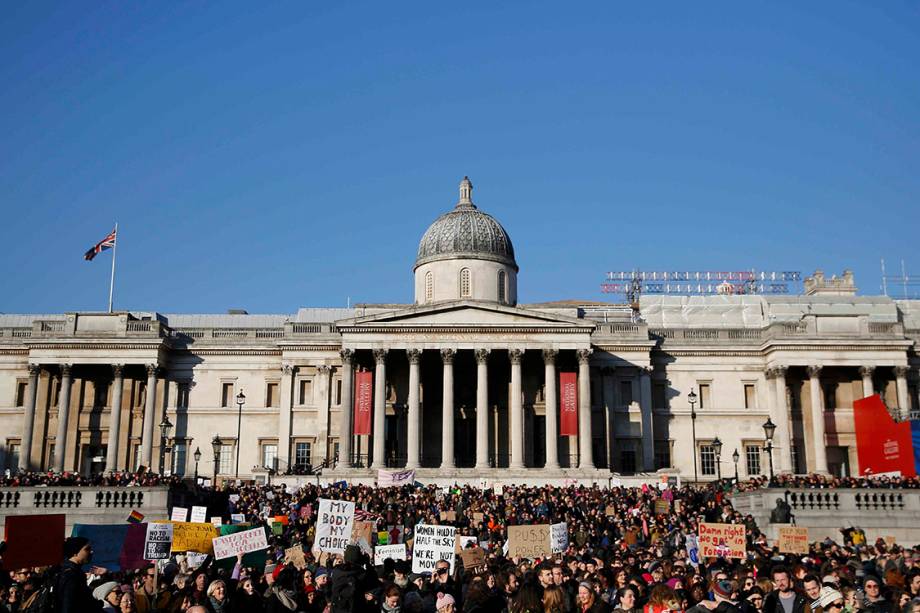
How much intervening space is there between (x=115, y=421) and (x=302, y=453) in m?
11.5

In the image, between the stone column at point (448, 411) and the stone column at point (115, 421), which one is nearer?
the stone column at point (448, 411)

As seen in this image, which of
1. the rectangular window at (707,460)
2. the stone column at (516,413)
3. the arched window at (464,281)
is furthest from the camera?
the arched window at (464,281)

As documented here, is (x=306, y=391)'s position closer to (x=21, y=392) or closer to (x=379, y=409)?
(x=379, y=409)

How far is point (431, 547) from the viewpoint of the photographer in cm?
1977

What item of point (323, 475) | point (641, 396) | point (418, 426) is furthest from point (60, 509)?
point (641, 396)

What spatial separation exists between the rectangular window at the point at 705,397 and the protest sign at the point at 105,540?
131 feet

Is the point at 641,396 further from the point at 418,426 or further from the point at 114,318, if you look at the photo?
the point at 114,318

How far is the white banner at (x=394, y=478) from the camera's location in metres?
50.7

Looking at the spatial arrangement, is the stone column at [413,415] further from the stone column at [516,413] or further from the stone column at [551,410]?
the stone column at [551,410]

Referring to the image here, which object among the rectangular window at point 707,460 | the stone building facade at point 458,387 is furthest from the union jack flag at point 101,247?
the rectangular window at point 707,460

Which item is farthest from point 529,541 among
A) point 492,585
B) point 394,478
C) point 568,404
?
point 568,404

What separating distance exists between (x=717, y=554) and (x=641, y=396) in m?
38.9

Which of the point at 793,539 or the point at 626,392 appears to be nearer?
the point at 793,539

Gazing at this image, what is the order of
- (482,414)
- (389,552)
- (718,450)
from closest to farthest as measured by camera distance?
(389,552)
(718,450)
(482,414)
